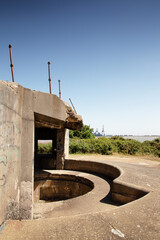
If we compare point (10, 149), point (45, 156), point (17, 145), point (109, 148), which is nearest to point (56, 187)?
point (45, 156)

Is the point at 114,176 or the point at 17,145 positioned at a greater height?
the point at 17,145

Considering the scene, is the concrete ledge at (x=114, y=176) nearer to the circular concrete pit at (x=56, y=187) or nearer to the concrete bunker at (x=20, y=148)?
the concrete bunker at (x=20, y=148)

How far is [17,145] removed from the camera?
298 cm

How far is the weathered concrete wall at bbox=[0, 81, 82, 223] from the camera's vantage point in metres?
2.29

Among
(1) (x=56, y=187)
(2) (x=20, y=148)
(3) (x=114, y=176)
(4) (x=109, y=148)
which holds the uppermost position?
(2) (x=20, y=148)

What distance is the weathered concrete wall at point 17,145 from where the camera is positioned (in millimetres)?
2289

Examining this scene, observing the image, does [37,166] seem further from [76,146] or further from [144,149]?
[144,149]

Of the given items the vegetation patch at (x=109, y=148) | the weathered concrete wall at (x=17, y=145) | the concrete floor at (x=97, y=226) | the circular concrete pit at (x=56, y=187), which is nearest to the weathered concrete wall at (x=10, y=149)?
the weathered concrete wall at (x=17, y=145)

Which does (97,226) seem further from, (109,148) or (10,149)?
(109,148)

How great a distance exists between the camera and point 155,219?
2.28 metres

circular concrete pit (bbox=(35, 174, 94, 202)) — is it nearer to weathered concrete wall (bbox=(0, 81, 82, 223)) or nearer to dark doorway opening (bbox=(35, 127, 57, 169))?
dark doorway opening (bbox=(35, 127, 57, 169))

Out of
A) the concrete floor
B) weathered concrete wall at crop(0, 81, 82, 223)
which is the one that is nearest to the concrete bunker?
weathered concrete wall at crop(0, 81, 82, 223)

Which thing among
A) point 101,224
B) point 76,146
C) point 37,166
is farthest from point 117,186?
point 76,146

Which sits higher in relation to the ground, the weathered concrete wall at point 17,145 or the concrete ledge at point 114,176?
the weathered concrete wall at point 17,145
